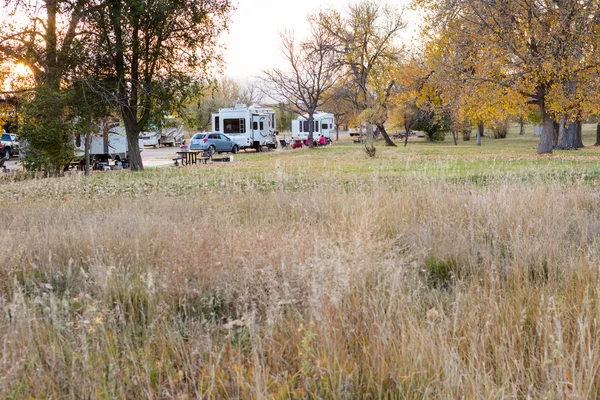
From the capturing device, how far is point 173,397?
2451mm

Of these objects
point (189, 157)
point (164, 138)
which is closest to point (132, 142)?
point (189, 157)

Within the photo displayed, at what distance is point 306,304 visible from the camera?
3.45 m

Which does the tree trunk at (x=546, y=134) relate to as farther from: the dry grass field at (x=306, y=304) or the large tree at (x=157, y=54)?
the dry grass field at (x=306, y=304)

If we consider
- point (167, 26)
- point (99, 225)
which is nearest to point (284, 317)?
point (99, 225)

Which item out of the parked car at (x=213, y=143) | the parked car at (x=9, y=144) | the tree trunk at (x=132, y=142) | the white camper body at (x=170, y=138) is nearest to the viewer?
the tree trunk at (x=132, y=142)

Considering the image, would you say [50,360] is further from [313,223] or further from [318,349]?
[313,223]

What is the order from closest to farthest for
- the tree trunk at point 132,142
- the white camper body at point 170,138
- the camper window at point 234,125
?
the tree trunk at point 132,142 < the camper window at point 234,125 < the white camper body at point 170,138

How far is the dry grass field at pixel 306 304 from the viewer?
257 centimetres

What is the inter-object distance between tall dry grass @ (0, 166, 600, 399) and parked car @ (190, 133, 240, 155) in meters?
25.7

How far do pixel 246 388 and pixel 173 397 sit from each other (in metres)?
0.33

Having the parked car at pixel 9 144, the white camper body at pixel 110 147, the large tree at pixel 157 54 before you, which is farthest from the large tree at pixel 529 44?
the parked car at pixel 9 144

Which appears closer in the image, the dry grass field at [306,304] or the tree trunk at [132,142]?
the dry grass field at [306,304]

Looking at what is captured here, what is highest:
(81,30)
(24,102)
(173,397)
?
(81,30)

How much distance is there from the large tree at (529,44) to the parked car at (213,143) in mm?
15746
